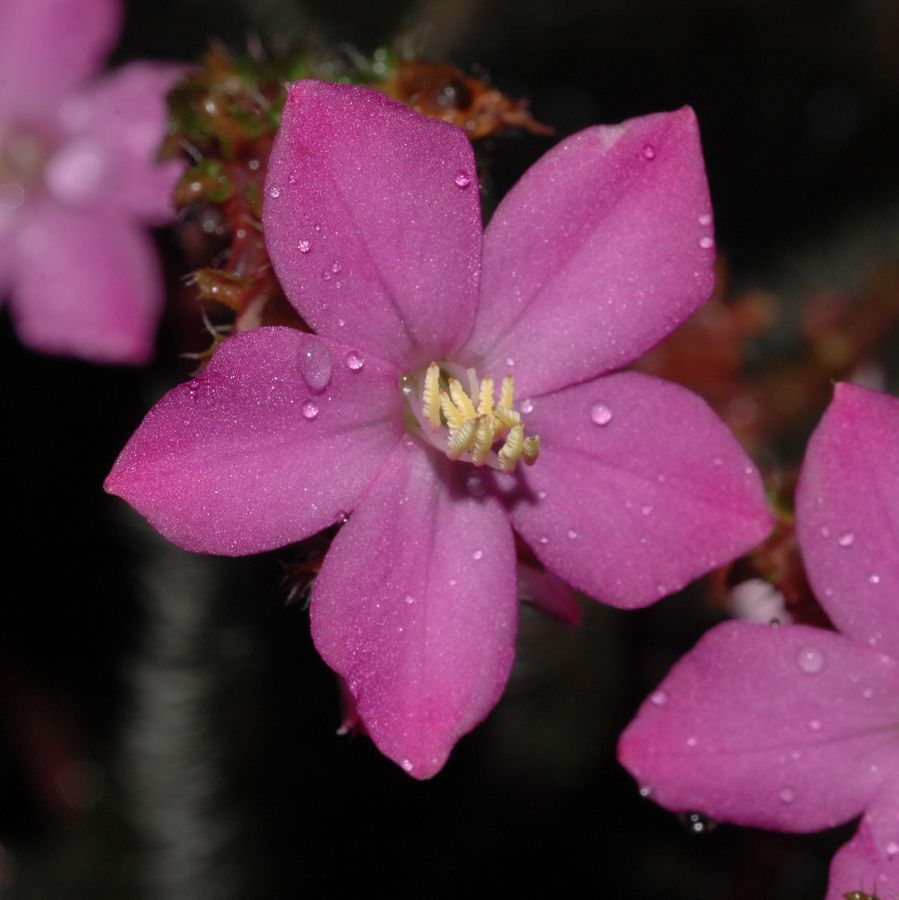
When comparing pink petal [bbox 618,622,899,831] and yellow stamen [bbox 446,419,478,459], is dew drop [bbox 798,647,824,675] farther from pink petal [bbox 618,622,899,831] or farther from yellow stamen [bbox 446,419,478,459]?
yellow stamen [bbox 446,419,478,459]

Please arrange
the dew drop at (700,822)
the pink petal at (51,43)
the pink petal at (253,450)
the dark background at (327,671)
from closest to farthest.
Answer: the pink petal at (253,450) < the dew drop at (700,822) < the pink petal at (51,43) < the dark background at (327,671)

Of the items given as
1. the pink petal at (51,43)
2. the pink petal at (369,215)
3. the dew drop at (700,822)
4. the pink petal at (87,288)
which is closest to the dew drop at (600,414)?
the pink petal at (369,215)

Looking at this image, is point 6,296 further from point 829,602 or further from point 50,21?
point 829,602

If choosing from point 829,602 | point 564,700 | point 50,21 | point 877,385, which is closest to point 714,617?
point 564,700

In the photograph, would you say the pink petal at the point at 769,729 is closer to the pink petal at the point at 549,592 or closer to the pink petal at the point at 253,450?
the pink petal at the point at 549,592

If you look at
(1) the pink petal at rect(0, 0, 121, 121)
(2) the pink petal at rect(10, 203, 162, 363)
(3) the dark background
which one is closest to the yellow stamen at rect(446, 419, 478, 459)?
(2) the pink petal at rect(10, 203, 162, 363)

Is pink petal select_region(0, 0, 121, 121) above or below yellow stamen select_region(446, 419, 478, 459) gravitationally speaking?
above

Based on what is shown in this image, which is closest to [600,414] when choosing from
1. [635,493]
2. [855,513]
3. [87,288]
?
[635,493]
